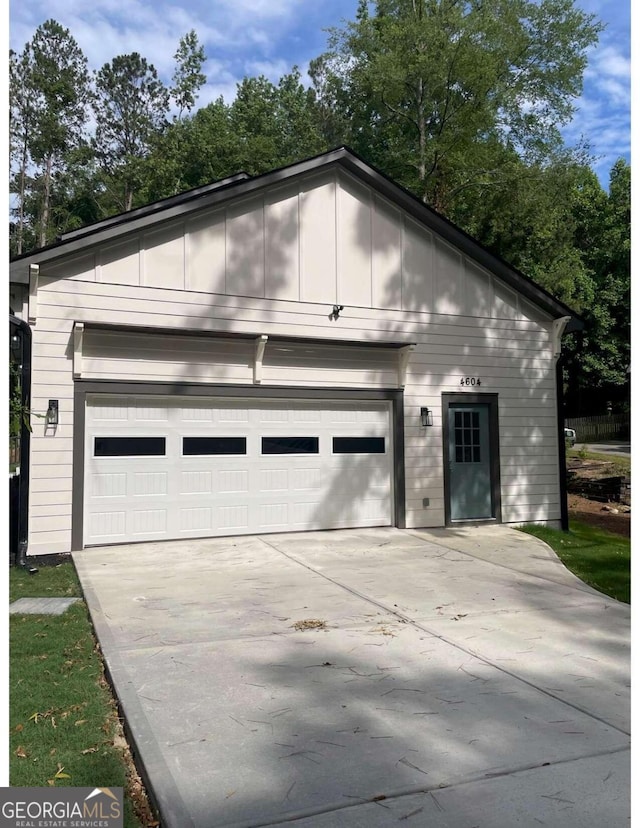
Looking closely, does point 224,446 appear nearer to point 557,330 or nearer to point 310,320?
point 310,320

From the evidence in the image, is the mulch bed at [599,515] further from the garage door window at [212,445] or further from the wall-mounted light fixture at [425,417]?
the garage door window at [212,445]

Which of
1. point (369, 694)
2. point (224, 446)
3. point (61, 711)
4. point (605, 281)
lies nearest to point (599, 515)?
point (224, 446)

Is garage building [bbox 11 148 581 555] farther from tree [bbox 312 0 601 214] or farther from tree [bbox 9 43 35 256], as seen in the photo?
tree [bbox 9 43 35 256]

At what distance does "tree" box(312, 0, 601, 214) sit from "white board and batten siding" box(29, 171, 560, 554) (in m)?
13.2

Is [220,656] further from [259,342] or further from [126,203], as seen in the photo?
[126,203]

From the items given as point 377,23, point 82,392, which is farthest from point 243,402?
point 377,23

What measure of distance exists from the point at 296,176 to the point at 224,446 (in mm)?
4266

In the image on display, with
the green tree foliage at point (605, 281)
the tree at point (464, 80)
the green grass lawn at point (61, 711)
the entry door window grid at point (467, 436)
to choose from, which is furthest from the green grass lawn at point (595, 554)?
the green tree foliage at point (605, 281)

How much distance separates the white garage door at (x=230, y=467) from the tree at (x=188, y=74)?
99.7ft

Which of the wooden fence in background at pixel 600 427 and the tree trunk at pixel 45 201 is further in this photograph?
the wooden fence in background at pixel 600 427

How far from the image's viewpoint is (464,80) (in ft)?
70.6

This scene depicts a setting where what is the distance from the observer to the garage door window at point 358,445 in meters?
10.4

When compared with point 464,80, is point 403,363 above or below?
below

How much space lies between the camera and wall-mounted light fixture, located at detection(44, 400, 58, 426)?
8.17 metres
